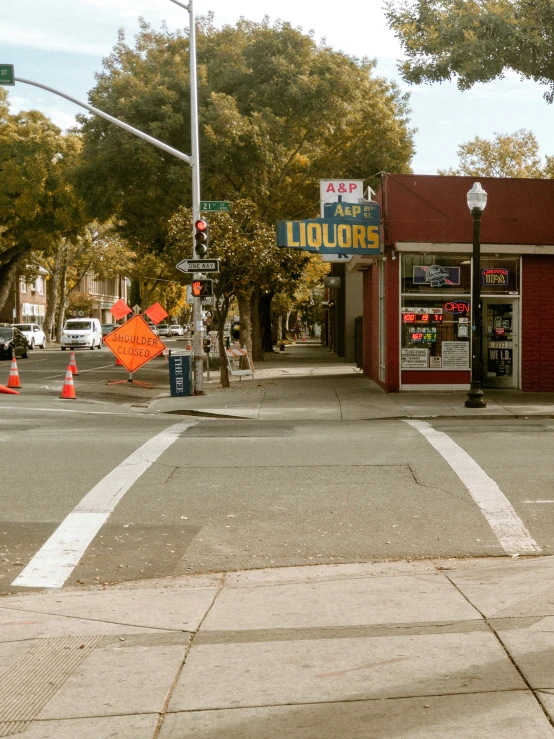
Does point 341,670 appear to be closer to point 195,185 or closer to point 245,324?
point 195,185

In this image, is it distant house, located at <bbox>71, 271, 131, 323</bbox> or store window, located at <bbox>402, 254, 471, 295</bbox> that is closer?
store window, located at <bbox>402, 254, 471, 295</bbox>

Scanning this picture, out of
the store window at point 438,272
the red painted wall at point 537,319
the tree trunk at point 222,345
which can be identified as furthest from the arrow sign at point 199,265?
the red painted wall at point 537,319

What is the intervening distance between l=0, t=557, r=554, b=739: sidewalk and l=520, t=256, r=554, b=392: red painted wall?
601 inches

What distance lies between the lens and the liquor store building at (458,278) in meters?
20.8

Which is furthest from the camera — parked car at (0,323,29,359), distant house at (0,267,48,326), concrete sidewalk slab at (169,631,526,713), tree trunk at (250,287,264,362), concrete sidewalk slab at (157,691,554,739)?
distant house at (0,267,48,326)

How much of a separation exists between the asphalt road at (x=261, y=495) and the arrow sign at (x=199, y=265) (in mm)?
7018

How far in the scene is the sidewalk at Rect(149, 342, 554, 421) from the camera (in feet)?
57.1

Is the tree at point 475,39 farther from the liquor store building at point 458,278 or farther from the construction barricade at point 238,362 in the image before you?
the construction barricade at point 238,362

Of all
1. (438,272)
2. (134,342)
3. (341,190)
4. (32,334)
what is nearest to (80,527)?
(438,272)

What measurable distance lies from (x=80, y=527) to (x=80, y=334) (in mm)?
48246

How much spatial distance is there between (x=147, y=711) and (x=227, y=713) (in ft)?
1.16

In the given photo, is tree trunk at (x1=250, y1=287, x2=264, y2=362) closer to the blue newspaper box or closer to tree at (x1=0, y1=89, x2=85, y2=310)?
tree at (x1=0, y1=89, x2=85, y2=310)

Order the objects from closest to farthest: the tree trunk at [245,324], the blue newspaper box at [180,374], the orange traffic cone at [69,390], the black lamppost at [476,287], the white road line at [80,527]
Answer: the white road line at [80,527] → the black lamppost at [476,287] → the blue newspaper box at [180,374] → the orange traffic cone at [69,390] → the tree trunk at [245,324]

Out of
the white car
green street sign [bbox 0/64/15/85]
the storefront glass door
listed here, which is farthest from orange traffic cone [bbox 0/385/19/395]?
the white car
